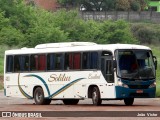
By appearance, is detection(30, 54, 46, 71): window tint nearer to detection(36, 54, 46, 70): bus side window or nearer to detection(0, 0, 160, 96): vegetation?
detection(36, 54, 46, 70): bus side window

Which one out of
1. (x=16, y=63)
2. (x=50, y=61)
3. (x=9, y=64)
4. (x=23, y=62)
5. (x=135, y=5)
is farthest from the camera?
(x=135, y=5)

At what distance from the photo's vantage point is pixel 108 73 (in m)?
36.3

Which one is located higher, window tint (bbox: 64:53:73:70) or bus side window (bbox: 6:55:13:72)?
window tint (bbox: 64:53:73:70)

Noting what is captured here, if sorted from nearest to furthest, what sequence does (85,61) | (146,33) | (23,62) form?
1. (85,61)
2. (23,62)
3. (146,33)

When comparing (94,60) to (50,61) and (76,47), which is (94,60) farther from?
(50,61)

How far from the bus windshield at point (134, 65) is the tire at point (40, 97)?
5.03 metres

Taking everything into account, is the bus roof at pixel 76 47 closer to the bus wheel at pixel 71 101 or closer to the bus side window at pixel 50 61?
the bus side window at pixel 50 61

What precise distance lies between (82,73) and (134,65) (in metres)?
2.61

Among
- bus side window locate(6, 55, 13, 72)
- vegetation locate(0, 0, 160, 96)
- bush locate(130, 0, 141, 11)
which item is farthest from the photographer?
bush locate(130, 0, 141, 11)

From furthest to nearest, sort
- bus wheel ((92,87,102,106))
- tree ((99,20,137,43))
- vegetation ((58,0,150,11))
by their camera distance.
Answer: vegetation ((58,0,150,11)), tree ((99,20,137,43)), bus wheel ((92,87,102,106))

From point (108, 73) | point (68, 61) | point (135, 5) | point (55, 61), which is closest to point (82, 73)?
point (68, 61)

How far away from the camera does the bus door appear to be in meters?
36.1

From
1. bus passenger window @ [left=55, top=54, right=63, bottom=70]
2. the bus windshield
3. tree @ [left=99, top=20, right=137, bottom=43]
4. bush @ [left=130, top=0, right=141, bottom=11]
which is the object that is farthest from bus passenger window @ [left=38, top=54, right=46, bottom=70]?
bush @ [left=130, top=0, right=141, bottom=11]

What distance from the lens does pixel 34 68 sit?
40000mm
